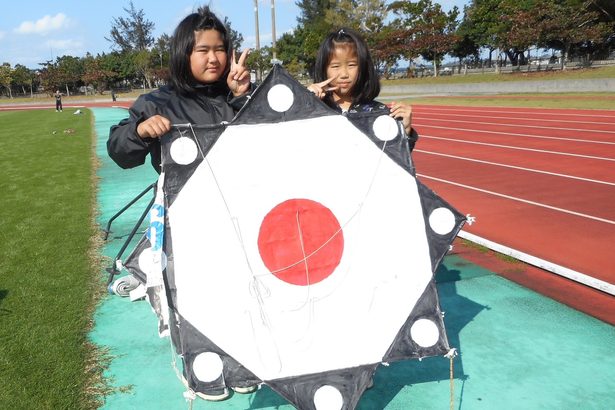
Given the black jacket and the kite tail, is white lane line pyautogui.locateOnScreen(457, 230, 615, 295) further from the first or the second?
the kite tail

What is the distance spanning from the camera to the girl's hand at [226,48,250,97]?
6.98 ft

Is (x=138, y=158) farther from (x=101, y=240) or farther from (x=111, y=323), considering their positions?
(x=101, y=240)

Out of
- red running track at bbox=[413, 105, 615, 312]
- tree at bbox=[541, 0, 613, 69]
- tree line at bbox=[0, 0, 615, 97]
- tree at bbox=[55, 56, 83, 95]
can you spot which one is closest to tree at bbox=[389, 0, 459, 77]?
tree line at bbox=[0, 0, 615, 97]

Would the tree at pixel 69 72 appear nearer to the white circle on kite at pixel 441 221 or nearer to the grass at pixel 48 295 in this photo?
the grass at pixel 48 295

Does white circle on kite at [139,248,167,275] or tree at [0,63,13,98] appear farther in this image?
tree at [0,63,13,98]

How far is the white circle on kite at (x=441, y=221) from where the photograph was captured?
1.98m

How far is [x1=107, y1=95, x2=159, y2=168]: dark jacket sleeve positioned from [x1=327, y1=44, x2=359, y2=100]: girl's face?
2.92 ft

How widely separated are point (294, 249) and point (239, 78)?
764mm

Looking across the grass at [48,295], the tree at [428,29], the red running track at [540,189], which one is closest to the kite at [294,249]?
the grass at [48,295]

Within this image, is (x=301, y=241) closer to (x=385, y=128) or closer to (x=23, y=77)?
(x=385, y=128)

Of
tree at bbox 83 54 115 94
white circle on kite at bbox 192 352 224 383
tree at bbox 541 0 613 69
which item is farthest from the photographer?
tree at bbox 83 54 115 94

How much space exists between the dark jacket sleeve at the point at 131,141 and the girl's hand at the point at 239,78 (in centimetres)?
34

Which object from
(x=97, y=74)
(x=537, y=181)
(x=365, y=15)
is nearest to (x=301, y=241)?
(x=537, y=181)

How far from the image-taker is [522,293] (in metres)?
3.62
